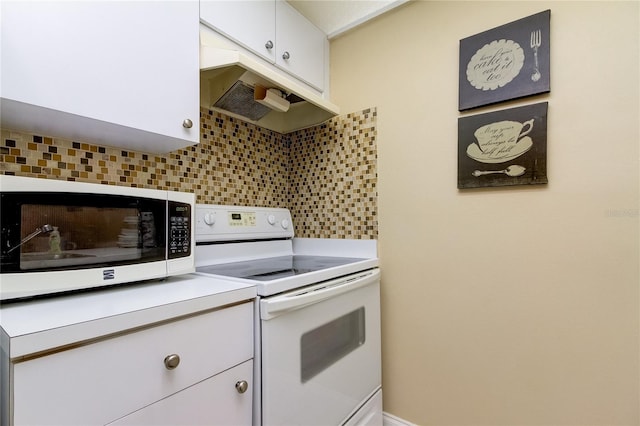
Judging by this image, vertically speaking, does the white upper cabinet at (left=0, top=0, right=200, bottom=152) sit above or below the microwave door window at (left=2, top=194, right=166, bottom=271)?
above

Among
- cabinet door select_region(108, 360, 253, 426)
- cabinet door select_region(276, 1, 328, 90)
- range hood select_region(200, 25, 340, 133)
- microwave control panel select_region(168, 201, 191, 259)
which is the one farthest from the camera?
cabinet door select_region(276, 1, 328, 90)

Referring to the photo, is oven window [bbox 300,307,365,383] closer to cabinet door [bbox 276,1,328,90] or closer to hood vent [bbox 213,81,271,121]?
hood vent [bbox 213,81,271,121]

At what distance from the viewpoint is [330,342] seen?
1.25m

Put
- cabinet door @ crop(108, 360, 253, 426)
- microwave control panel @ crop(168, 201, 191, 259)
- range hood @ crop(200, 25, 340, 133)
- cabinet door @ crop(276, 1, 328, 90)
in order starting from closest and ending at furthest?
1. cabinet door @ crop(108, 360, 253, 426)
2. microwave control panel @ crop(168, 201, 191, 259)
3. range hood @ crop(200, 25, 340, 133)
4. cabinet door @ crop(276, 1, 328, 90)

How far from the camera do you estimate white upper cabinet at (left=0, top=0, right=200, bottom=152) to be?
30.4 inches

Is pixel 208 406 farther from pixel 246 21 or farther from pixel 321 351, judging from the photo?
pixel 246 21

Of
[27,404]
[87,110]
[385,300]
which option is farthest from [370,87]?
[27,404]

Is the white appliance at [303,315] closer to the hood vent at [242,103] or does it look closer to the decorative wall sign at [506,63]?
the hood vent at [242,103]

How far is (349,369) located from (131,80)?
129 centimetres

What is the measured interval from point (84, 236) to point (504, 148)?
1449mm

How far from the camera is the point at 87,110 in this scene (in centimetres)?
87

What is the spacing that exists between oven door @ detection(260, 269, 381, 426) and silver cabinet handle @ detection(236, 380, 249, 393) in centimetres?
5

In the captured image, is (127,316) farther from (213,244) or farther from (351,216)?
(351,216)

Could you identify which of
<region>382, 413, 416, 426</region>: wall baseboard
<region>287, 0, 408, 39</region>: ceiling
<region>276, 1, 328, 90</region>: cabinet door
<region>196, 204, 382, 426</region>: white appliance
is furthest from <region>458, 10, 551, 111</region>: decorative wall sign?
<region>382, 413, 416, 426</region>: wall baseboard
